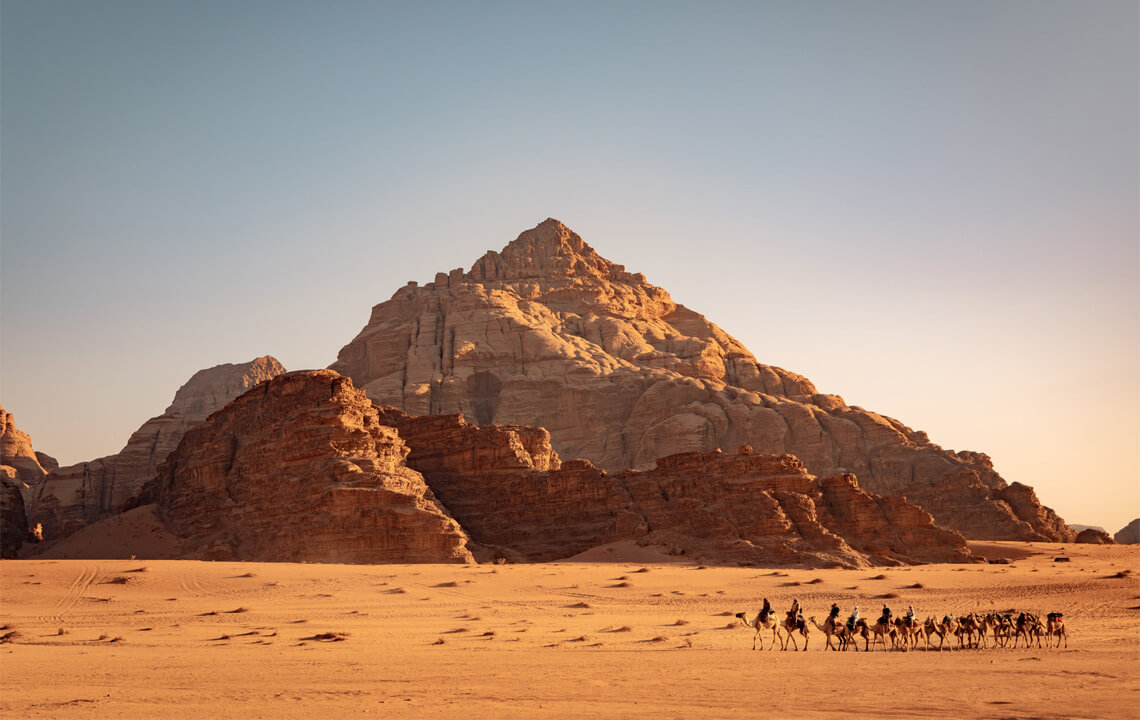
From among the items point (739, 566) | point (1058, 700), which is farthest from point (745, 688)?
point (739, 566)

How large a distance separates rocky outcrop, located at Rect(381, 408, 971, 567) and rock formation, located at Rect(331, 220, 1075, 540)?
85.5 ft

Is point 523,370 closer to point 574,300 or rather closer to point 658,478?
point 574,300

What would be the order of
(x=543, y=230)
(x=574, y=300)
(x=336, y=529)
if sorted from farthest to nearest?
1. (x=543, y=230)
2. (x=574, y=300)
3. (x=336, y=529)

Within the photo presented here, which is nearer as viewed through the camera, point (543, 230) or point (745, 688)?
point (745, 688)

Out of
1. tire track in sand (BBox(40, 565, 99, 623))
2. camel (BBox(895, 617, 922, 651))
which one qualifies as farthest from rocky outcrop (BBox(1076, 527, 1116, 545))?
tire track in sand (BBox(40, 565, 99, 623))

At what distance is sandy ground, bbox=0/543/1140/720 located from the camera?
61.3 feet

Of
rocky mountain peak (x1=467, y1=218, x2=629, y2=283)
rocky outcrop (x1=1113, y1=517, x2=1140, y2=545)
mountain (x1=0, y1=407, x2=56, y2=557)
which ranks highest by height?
rocky mountain peak (x1=467, y1=218, x2=629, y2=283)

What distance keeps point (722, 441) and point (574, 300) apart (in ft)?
163

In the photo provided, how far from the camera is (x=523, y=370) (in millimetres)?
128375

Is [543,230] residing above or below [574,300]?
above

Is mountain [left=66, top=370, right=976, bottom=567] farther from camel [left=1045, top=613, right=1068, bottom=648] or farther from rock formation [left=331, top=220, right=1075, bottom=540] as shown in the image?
camel [left=1045, top=613, right=1068, bottom=648]

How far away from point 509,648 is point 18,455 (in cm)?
11208

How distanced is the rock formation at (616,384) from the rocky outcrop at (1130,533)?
125 ft

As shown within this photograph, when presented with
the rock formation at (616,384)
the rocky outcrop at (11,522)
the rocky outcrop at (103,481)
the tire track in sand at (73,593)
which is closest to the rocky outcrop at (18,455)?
the rocky outcrop at (103,481)
